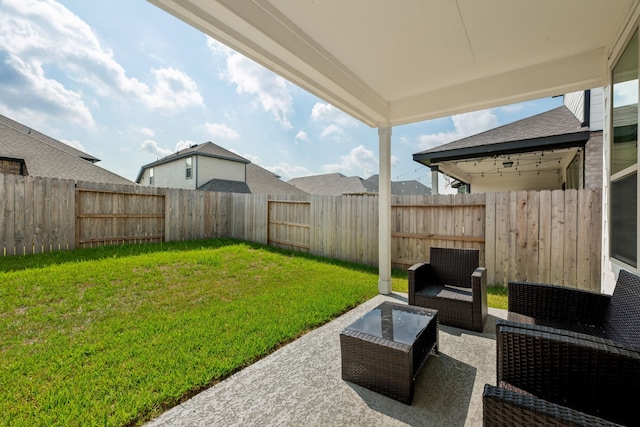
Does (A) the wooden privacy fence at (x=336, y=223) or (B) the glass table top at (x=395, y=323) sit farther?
(A) the wooden privacy fence at (x=336, y=223)

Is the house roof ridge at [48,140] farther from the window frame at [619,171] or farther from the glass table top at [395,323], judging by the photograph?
the window frame at [619,171]

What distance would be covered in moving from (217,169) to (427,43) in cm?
1560

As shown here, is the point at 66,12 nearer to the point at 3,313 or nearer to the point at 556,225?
the point at 3,313

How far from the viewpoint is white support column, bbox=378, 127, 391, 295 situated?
15.0 feet

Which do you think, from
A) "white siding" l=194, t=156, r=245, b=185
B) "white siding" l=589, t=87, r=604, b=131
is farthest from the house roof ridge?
"white siding" l=589, t=87, r=604, b=131

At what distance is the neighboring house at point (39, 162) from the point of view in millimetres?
9570

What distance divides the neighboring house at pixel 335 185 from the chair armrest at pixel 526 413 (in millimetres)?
19327

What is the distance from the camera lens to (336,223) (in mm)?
7320

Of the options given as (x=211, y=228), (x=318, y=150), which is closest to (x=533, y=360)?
(x=211, y=228)

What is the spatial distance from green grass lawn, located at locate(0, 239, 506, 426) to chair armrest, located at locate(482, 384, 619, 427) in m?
2.08

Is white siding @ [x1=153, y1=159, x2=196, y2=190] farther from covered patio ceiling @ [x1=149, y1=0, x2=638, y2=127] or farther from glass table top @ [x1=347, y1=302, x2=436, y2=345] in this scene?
glass table top @ [x1=347, y1=302, x2=436, y2=345]

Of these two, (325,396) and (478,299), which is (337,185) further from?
(325,396)

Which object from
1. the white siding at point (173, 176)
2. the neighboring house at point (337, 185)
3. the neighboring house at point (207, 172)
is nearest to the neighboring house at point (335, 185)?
the neighboring house at point (337, 185)

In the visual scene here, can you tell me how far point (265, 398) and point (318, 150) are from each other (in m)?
19.2
